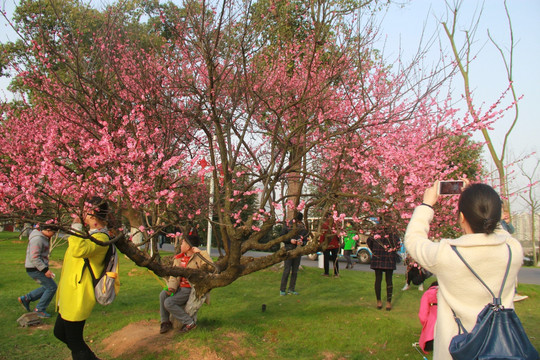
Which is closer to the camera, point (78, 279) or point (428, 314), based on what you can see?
point (78, 279)

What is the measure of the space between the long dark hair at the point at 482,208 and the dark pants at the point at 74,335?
3.22 metres

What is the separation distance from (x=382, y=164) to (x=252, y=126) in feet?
8.66

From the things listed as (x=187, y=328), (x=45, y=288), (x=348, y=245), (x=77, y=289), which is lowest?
(x=348, y=245)

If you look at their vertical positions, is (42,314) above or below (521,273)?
above

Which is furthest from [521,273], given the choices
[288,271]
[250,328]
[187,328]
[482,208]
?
[482,208]

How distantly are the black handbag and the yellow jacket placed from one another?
290 cm

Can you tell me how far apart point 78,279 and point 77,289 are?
0.28ft

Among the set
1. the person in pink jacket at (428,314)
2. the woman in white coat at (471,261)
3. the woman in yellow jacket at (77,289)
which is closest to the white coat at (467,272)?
the woman in white coat at (471,261)

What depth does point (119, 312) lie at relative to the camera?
21.6ft

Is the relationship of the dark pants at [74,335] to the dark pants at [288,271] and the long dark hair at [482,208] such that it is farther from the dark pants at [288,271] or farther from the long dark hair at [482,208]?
the dark pants at [288,271]

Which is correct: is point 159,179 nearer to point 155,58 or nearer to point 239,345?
point 239,345

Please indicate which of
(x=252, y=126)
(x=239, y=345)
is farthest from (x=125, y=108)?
(x=239, y=345)

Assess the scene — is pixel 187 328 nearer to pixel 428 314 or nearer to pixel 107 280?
pixel 107 280

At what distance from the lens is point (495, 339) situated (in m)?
1.79
